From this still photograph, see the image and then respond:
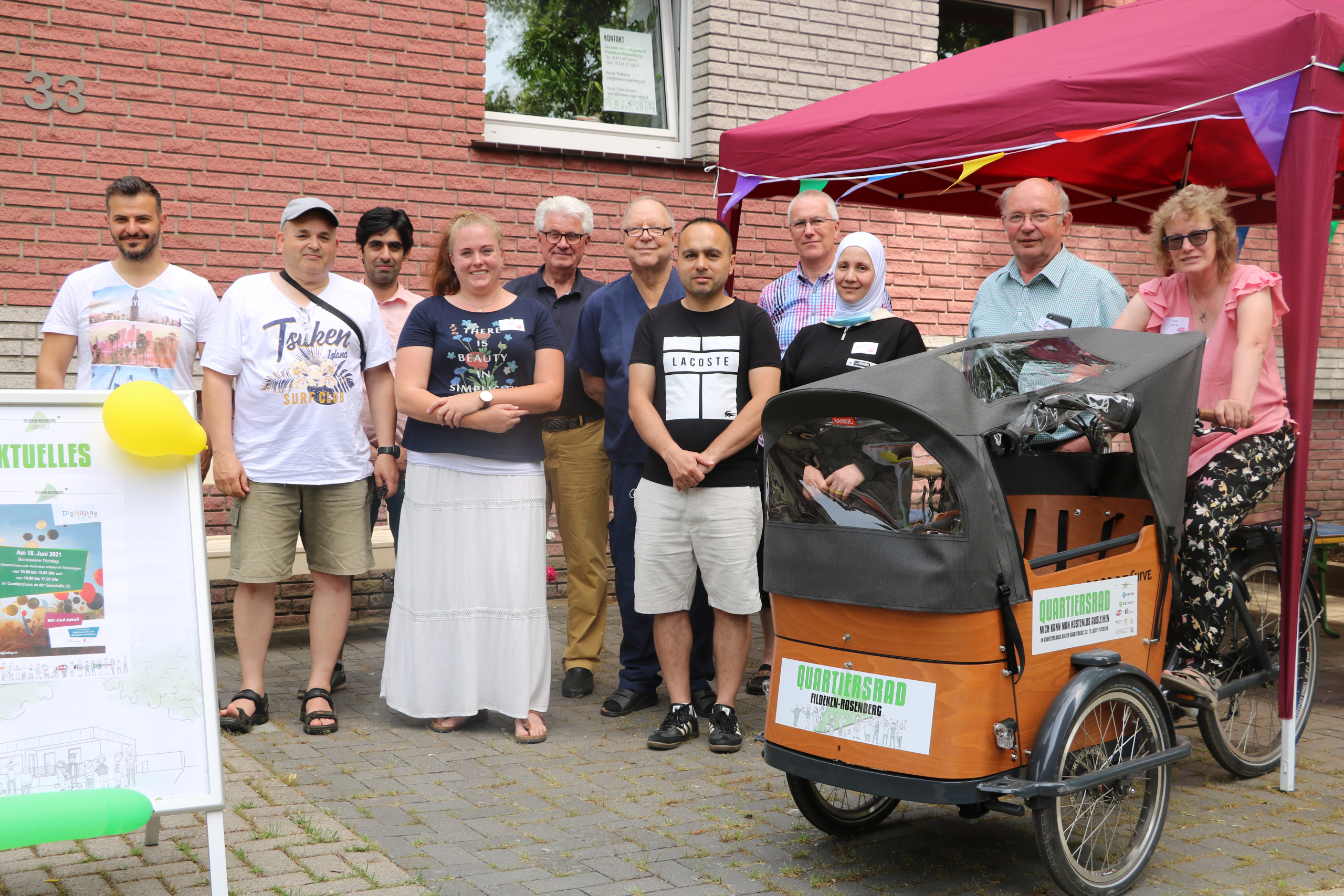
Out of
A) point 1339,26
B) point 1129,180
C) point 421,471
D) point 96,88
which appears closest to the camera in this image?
point 1339,26

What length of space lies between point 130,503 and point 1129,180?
21.7 ft

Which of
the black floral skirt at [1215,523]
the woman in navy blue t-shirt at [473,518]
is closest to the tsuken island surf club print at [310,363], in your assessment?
the woman in navy blue t-shirt at [473,518]

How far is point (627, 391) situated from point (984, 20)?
20.2 ft

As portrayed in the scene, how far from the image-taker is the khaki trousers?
5930mm

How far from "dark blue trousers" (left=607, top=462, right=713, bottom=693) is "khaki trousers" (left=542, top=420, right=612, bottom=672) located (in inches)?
9.7

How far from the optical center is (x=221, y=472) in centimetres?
497

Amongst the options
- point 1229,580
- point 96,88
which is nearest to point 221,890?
point 1229,580

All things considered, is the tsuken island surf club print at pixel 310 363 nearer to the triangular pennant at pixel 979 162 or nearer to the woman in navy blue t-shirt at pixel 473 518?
the woman in navy blue t-shirt at pixel 473 518

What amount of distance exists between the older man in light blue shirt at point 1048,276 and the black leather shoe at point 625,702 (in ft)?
7.43

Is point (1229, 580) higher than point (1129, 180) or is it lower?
lower

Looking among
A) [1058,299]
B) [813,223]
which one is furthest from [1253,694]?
[813,223]

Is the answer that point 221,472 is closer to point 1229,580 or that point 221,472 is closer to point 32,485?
point 32,485

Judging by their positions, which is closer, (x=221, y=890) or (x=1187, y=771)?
(x=221, y=890)

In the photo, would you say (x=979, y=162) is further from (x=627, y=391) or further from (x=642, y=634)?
(x=642, y=634)
